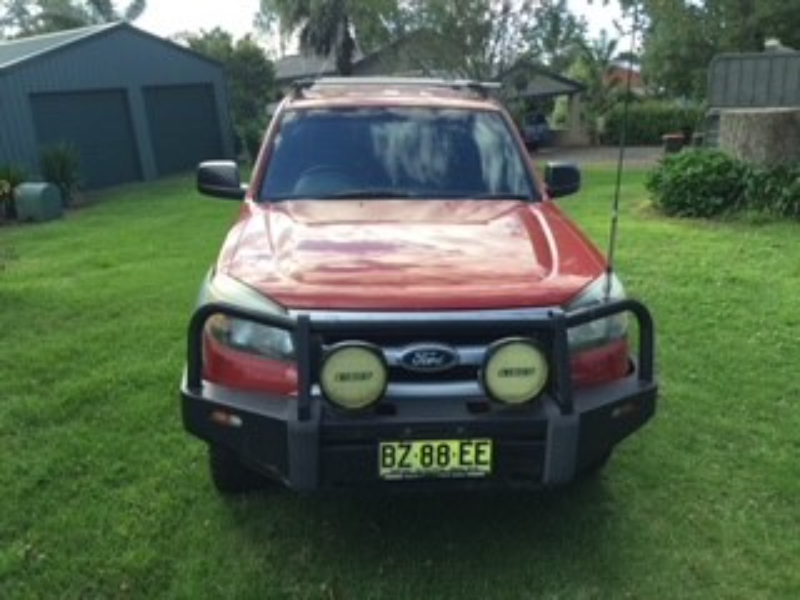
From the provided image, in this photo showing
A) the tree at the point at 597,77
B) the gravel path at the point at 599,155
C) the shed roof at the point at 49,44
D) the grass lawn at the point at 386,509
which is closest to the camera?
the grass lawn at the point at 386,509

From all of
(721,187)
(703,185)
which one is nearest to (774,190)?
(721,187)

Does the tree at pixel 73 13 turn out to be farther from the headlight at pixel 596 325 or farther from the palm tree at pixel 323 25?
the headlight at pixel 596 325

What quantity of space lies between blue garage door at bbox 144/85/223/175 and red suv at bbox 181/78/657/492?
2033 centimetres

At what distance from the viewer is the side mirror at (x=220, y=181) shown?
4855mm

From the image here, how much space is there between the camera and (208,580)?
3242 millimetres

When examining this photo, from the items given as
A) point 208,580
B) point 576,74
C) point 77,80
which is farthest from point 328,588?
point 576,74

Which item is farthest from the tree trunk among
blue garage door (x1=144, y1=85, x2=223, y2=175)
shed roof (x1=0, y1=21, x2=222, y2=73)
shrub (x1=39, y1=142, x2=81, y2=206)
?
blue garage door (x1=144, y1=85, x2=223, y2=175)

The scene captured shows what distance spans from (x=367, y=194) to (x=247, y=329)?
1.30m

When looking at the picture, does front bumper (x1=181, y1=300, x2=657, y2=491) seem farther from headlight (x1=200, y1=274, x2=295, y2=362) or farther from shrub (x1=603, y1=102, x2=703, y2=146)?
shrub (x1=603, y1=102, x2=703, y2=146)

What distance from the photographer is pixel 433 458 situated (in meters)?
2.91

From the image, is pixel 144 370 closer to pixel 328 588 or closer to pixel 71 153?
pixel 328 588

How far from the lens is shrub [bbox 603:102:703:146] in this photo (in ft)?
115

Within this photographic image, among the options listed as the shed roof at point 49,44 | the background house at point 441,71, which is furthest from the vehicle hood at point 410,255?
the background house at point 441,71

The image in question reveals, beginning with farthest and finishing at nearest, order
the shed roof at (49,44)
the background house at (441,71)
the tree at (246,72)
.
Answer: the tree at (246,72) < the background house at (441,71) < the shed roof at (49,44)
